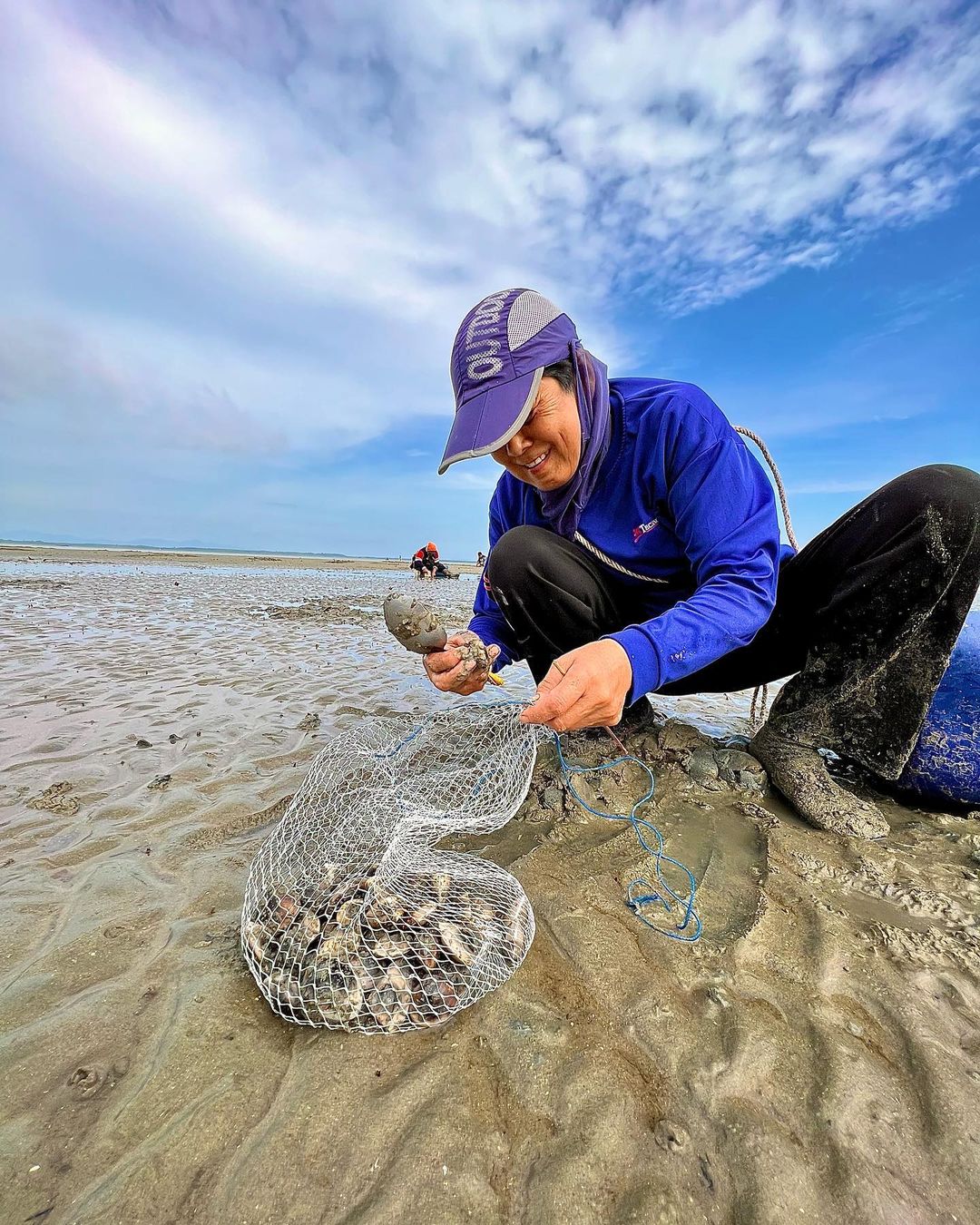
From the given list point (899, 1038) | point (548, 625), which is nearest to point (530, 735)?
point (548, 625)

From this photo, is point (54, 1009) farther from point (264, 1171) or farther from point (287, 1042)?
point (264, 1171)

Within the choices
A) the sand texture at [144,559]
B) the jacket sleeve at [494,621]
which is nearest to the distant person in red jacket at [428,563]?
the sand texture at [144,559]

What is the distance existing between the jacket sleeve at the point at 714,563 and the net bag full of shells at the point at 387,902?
2.48 feet

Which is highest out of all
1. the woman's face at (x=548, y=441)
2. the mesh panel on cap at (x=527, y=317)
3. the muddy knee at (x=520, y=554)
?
the mesh panel on cap at (x=527, y=317)

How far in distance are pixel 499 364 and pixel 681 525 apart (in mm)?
1134

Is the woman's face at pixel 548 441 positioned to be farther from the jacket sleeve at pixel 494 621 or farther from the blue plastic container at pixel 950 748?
the blue plastic container at pixel 950 748

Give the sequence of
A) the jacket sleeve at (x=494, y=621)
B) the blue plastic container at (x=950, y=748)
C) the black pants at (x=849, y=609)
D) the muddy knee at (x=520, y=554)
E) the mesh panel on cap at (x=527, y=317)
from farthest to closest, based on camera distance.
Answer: the jacket sleeve at (x=494, y=621) → the muddy knee at (x=520, y=554) → the blue plastic container at (x=950, y=748) → the black pants at (x=849, y=609) → the mesh panel on cap at (x=527, y=317)

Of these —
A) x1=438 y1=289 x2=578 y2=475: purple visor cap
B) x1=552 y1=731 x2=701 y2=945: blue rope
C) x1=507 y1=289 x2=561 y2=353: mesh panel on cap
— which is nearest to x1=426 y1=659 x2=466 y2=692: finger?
x1=552 y1=731 x2=701 y2=945: blue rope

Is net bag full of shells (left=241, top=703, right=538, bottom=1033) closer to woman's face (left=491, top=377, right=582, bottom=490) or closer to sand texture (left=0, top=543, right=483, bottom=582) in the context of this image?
woman's face (left=491, top=377, right=582, bottom=490)

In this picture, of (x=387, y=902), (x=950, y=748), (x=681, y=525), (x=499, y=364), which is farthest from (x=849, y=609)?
(x=387, y=902)

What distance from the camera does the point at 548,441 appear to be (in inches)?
101

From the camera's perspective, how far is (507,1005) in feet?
5.55

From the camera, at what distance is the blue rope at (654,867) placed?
6.64ft

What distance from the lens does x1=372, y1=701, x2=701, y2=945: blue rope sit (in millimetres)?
2025
